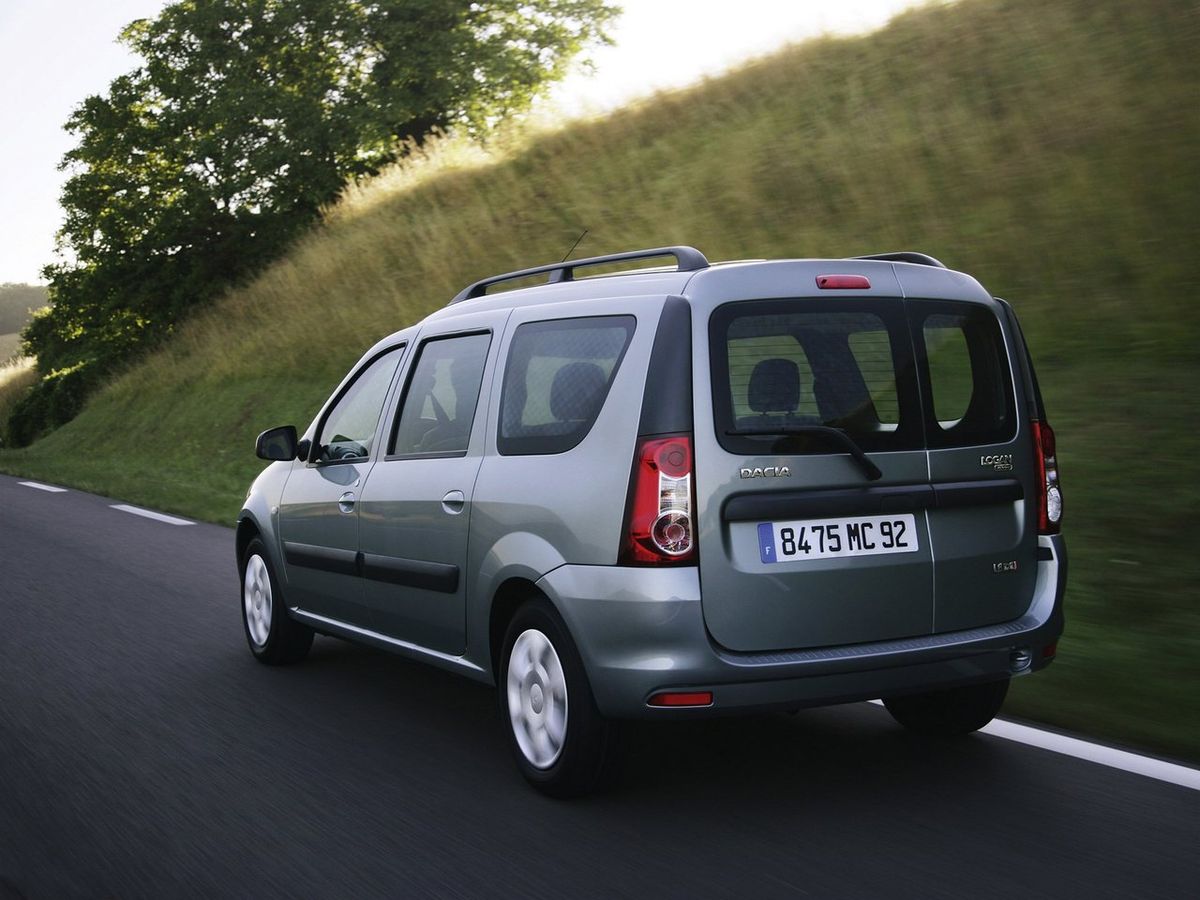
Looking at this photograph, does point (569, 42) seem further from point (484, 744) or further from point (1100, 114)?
point (484, 744)

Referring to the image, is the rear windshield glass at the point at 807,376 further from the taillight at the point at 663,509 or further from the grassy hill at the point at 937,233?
the grassy hill at the point at 937,233

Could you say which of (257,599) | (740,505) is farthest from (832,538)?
(257,599)

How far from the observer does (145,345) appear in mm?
35750

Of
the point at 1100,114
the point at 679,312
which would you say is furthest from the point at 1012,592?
the point at 1100,114

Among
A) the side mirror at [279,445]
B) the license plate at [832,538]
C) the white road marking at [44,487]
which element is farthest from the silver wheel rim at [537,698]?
the white road marking at [44,487]

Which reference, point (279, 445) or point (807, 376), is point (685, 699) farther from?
point (279, 445)

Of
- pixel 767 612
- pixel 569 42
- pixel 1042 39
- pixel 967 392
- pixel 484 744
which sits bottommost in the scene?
pixel 484 744

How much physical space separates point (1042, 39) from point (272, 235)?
24.2 m

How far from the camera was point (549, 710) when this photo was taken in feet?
14.8

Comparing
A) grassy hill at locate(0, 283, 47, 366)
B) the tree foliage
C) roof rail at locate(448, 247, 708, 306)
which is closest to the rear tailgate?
roof rail at locate(448, 247, 708, 306)

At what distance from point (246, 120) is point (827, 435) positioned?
1280 inches

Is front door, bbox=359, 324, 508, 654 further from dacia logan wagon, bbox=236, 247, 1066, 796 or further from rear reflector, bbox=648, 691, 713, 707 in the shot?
rear reflector, bbox=648, 691, 713, 707

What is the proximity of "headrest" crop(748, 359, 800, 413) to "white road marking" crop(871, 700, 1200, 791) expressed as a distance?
171 cm

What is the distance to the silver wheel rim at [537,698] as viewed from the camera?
448 centimetres
